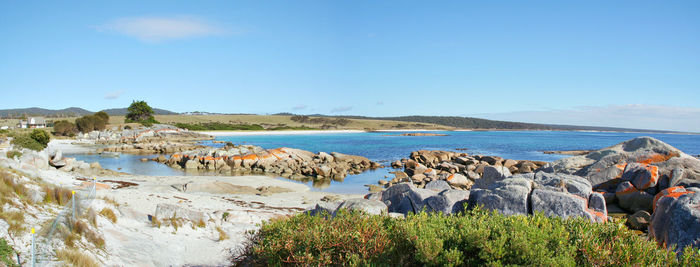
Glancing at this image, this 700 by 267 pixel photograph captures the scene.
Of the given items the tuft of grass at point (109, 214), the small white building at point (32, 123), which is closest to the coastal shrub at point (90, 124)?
the small white building at point (32, 123)

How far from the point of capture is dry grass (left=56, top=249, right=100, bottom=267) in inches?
269

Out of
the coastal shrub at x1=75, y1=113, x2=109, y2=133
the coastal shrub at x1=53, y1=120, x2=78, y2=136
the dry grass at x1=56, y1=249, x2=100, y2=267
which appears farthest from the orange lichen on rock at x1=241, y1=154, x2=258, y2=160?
the coastal shrub at x1=75, y1=113, x2=109, y2=133

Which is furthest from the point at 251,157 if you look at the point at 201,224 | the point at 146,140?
the point at 146,140

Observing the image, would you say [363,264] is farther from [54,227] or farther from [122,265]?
[54,227]

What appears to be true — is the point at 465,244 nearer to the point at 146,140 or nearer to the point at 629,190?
the point at 629,190

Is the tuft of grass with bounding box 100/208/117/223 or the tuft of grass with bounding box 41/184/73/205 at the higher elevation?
the tuft of grass with bounding box 41/184/73/205

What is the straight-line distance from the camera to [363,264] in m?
4.89

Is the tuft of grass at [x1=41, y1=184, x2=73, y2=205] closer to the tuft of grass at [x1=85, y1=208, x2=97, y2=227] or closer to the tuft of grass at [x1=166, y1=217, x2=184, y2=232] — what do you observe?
the tuft of grass at [x1=85, y1=208, x2=97, y2=227]

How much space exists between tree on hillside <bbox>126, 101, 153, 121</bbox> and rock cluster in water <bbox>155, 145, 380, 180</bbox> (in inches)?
2753

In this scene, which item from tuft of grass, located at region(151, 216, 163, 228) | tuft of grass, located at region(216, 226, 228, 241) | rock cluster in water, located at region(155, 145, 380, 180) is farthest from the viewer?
rock cluster in water, located at region(155, 145, 380, 180)

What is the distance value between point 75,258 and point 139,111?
104414mm

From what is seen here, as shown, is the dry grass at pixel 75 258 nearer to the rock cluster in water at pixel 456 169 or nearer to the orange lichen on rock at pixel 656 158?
the rock cluster in water at pixel 456 169

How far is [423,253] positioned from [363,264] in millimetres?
789

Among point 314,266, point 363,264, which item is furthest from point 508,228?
point 314,266
